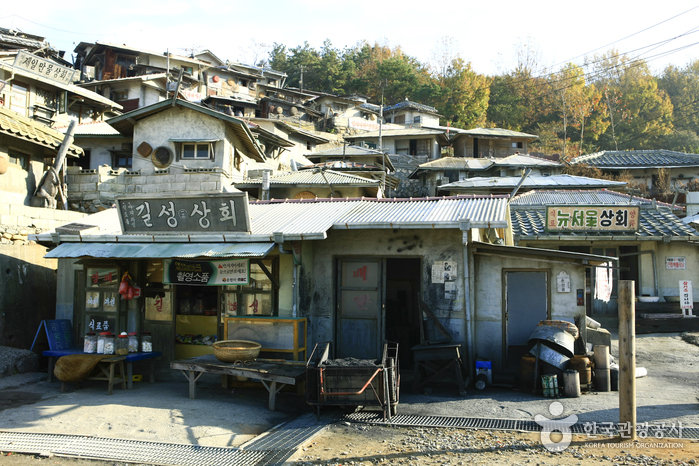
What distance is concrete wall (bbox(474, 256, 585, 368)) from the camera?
445 inches

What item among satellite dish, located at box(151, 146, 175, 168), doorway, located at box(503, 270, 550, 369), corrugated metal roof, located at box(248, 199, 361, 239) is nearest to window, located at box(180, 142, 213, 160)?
satellite dish, located at box(151, 146, 175, 168)

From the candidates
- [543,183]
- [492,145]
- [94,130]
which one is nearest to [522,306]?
[543,183]

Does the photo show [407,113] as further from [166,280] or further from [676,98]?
[166,280]

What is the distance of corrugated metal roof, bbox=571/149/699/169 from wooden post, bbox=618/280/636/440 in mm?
32087

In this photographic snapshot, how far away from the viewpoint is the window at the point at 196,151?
79.9 feet

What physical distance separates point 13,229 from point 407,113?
143 ft

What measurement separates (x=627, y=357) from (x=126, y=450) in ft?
24.3

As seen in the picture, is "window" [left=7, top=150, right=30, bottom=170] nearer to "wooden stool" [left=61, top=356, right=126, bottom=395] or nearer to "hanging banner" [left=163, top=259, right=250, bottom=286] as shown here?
"hanging banner" [left=163, top=259, right=250, bottom=286]

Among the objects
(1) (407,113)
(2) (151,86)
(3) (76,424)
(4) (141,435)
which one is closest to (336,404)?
(4) (141,435)

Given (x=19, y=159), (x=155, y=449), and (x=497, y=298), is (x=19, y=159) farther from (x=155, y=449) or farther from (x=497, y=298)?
(x=497, y=298)

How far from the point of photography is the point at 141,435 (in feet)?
25.4

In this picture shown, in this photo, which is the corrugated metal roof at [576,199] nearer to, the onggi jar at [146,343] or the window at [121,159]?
the onggi jar at [146,343]

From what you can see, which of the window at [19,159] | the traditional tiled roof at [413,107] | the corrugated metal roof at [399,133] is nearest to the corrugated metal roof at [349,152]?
the corrugated metal roof at [399,133]

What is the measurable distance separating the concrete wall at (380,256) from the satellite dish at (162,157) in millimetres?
15211
